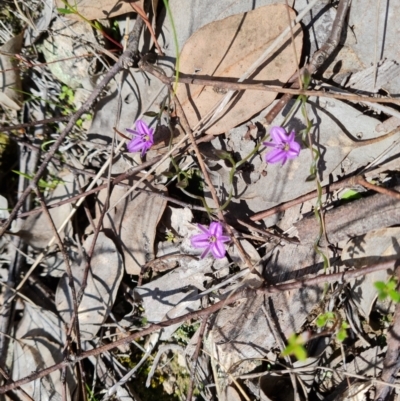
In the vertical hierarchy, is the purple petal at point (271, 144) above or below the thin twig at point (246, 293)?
above

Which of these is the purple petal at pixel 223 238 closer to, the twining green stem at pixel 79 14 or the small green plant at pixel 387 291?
the small green plant at pixel 387 291

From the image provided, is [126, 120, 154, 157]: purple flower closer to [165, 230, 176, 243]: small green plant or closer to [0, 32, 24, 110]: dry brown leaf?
Result: [165, 230, 176, 243]: small green plant

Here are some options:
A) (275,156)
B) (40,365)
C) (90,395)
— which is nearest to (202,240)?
(275,156)

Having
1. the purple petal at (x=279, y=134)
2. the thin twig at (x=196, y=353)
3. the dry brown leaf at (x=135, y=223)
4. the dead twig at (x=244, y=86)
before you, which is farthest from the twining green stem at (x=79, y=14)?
the thin twig at (x=196, y=353)

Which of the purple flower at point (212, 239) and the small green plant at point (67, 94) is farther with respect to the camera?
the small green plant at point (67, 94)

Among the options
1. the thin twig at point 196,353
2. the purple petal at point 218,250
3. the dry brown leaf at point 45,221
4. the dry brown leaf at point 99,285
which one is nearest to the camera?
the purple petal at point 218,250

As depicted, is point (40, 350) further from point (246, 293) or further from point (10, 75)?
point (10, 75)
